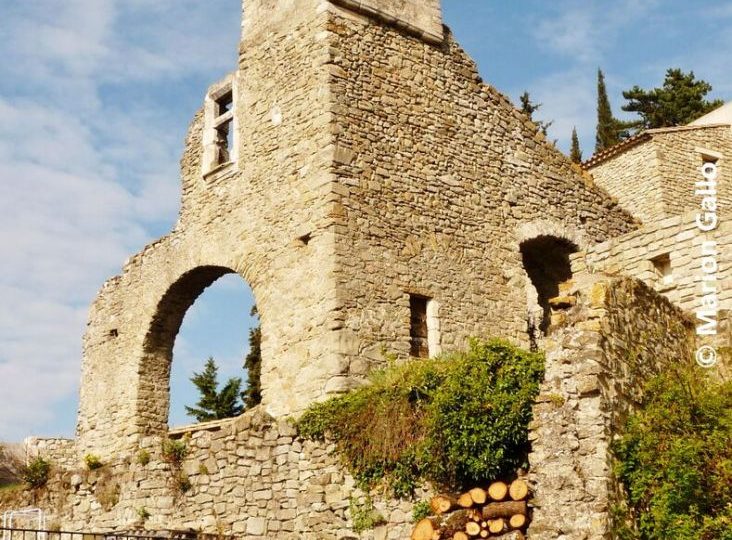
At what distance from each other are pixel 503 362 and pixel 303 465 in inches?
132

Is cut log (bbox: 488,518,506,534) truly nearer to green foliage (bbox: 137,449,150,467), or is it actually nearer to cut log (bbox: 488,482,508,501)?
cut log (bbox: 488,482,508,501)

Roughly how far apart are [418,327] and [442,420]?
144 inches

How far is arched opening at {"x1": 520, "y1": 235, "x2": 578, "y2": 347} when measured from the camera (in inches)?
667

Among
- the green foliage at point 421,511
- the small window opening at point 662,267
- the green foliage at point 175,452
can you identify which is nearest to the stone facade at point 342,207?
the green foliage at point 175,452

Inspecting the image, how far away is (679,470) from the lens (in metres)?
8.54

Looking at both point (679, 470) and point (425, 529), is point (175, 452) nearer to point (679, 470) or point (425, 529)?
point (425, 529)

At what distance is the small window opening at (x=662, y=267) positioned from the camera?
42.4 feet

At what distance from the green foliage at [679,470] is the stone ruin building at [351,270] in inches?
13.0

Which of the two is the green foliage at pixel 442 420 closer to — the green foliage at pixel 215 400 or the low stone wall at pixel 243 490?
the low stone wall at pixel 243 490

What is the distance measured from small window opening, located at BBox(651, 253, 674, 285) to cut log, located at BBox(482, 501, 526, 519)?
4838 mm

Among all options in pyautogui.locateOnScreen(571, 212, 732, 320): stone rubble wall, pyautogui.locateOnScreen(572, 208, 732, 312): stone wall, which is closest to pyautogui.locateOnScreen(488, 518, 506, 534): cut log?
pyautogui.locateOnScreen(572, 208, 732, 312): stone wall

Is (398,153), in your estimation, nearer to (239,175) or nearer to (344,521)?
(239,175)

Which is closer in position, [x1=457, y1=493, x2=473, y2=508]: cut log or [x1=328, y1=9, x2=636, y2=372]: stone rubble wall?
[x1=457, y1=493, x2=473, y2=508]: cut log

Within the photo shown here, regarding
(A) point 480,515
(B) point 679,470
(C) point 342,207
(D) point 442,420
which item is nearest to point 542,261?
(C) point 342,207
